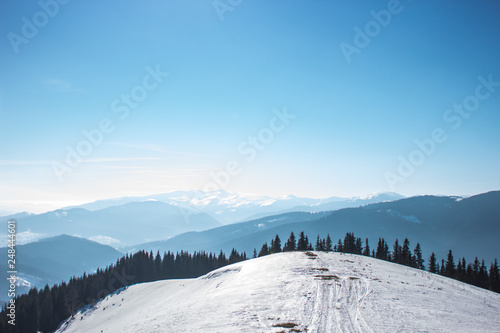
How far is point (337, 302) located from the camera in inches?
683

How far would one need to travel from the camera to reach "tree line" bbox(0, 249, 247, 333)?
69750 millimetres

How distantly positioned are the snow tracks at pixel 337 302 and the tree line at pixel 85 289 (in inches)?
2747

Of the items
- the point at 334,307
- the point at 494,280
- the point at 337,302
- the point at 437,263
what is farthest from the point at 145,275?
the point at 494,280

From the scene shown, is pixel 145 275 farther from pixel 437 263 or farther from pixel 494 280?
pixel 494 280

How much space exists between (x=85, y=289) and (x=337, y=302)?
294 ft

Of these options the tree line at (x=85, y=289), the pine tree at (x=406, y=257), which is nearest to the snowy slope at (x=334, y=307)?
the pine tree at (x=406, y=257)

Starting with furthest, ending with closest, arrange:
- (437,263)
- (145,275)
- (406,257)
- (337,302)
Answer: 1. (145,275)
2. (406,257)
3. (437,263)
4. (337,302)

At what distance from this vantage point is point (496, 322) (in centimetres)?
1557

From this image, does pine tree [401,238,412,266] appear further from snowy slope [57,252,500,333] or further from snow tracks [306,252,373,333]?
snow tracks [306,252,373,333]

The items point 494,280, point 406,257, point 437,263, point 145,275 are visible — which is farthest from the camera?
point 145,275

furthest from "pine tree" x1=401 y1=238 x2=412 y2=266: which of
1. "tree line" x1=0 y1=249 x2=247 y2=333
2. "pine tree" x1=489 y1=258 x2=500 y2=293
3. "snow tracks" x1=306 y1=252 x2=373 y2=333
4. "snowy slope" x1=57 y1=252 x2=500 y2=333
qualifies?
"snow tracks" x1=306 y1=252 x2=373 y2=333

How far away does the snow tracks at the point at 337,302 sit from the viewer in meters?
13.5

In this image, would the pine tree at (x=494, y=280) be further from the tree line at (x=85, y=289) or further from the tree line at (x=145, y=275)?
the tree line at (x=85, y=289)

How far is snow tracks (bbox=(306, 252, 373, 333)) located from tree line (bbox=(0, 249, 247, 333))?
229 feet
